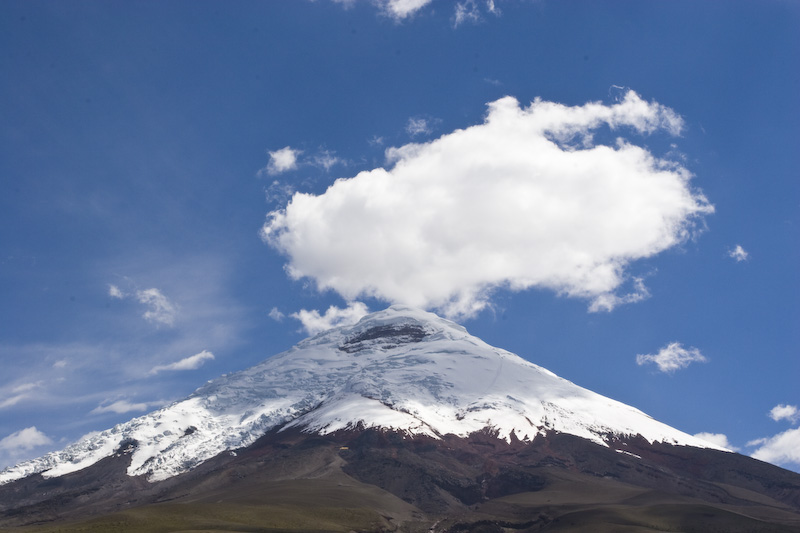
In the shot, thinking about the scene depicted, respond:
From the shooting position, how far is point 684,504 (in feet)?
540

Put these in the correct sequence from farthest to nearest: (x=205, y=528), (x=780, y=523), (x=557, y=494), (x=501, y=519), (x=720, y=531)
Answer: (x=557, y=494) → (x=501, y=519) → (x=780, y=523) → (x=720, y=531) → (x=205, y=528)

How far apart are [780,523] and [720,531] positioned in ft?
69.9

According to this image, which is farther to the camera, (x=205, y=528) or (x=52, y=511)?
(x=52, y=511)

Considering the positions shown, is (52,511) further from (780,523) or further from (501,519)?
(780,523)

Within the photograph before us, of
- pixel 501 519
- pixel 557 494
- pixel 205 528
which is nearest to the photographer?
pixel 205 528

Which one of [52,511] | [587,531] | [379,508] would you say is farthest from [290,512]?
[52,511]

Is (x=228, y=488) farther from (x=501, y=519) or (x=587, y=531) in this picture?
(x=587, y=531)

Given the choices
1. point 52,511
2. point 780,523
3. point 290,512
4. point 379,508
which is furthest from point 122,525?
point 780,523

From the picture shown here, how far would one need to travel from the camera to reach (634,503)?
176 metres

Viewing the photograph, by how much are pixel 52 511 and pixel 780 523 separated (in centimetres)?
17904

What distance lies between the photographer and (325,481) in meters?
196

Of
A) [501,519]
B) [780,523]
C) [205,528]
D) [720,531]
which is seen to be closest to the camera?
[205,528]

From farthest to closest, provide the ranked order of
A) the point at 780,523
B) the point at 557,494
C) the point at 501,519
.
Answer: the point at 557,494 < the point at 501,519 < the point at 780,523

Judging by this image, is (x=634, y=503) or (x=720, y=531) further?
(x=634, y=503)
